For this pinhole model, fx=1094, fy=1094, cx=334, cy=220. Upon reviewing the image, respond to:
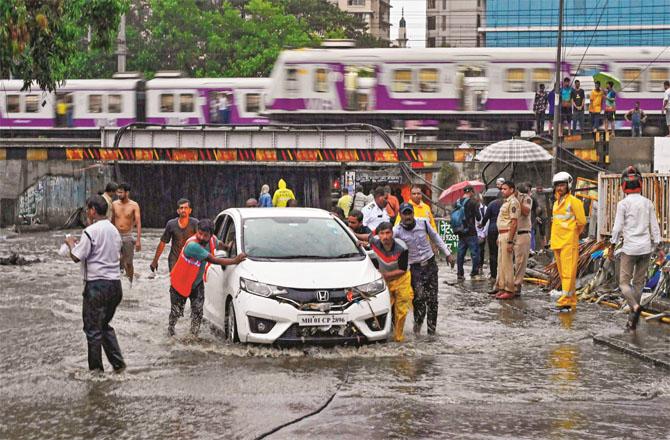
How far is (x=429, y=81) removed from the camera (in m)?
42.1

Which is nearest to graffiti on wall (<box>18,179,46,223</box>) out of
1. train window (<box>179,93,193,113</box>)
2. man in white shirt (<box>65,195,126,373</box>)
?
train window (<box>179,93,193,113</box>)

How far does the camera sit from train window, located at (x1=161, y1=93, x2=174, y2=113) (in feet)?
158

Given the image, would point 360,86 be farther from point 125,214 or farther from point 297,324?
point 297,324

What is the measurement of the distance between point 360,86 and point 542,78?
22.8ft

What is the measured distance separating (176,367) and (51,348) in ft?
6.03

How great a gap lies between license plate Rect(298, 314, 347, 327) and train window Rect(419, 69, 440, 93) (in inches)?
1257

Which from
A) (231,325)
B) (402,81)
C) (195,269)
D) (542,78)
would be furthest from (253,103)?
(231,325)

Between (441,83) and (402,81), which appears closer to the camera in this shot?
(441,83)

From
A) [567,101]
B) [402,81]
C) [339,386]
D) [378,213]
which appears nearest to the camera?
[339,386]

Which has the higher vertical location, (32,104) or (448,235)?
(32,104)

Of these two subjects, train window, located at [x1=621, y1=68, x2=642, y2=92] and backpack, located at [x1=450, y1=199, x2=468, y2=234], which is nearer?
backpack, located at [x1=450, y1=199, x2=468, y2=234]

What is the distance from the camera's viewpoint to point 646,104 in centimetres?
4078

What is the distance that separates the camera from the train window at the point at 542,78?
134 feet

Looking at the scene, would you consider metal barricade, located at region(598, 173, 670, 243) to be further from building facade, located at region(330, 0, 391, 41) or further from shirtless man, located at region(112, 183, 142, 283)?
building facade, located at region(330, 0, 391, 41)
